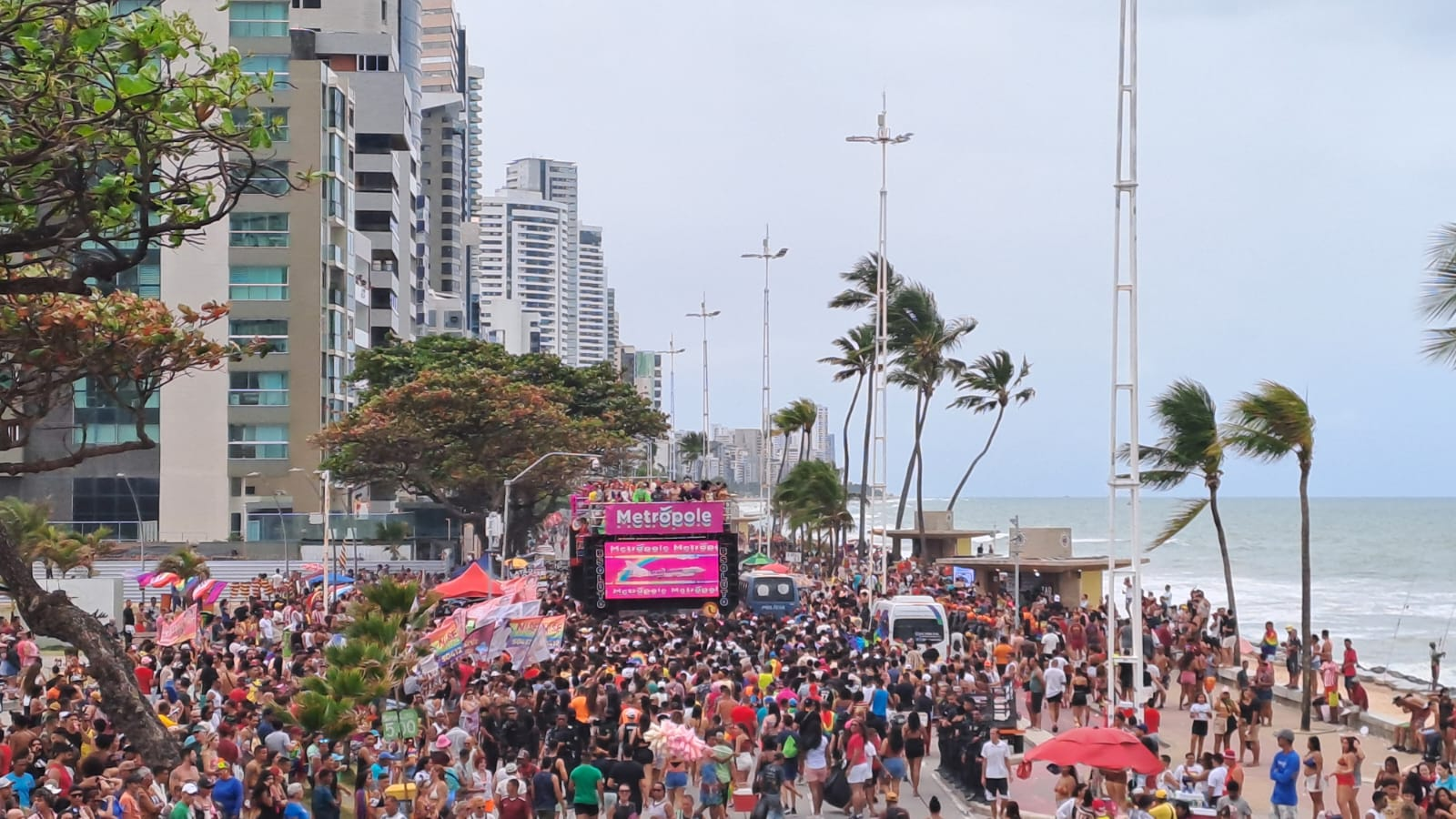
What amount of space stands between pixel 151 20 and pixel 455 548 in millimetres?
55877

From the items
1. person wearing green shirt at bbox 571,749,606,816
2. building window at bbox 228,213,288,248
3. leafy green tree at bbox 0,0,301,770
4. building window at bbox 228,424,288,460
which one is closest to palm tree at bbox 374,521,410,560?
building window at bbox 228,424,288,460

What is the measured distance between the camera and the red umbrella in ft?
52.6

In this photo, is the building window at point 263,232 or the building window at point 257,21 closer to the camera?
the building window at point 263,232

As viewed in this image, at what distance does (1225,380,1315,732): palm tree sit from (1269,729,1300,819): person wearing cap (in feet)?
27.2

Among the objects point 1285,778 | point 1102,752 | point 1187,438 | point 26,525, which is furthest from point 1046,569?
point 1102,752

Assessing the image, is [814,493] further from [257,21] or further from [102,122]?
[102,122]

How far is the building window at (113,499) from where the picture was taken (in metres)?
67.3

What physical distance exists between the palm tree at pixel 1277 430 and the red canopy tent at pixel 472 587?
14.6 metres

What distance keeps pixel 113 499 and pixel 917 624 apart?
4491 cm

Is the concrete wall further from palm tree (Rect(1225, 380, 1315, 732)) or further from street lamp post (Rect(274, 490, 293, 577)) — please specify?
palm tree (Rect(1225, 380, 1315, 732))

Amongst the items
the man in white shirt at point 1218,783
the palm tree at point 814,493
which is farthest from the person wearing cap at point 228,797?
the palm tree at point 814,493

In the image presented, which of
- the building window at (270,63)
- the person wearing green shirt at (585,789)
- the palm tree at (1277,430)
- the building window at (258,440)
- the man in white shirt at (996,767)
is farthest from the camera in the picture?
the building window at (258,440)

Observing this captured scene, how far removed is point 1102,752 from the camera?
1612cm

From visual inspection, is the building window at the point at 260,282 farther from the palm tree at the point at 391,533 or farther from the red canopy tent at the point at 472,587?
the red canopy tent at the point at 472,587
